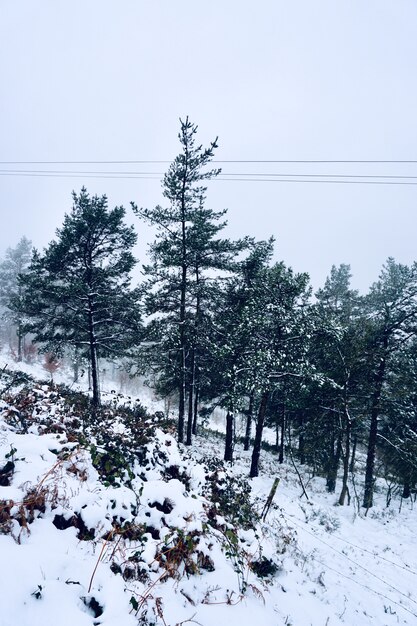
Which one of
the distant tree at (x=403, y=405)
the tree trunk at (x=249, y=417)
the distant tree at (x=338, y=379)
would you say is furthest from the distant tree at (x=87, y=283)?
the distant tree at (x=403, y=405)

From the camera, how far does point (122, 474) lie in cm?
639

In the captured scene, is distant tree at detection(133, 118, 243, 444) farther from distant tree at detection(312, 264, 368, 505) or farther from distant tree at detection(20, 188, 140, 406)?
distant tree at detection(312, 264, 368, 505)

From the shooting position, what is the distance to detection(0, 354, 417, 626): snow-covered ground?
3764 millimetres

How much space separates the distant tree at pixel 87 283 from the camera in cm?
1525

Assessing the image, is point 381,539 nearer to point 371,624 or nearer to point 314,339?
point 371,624

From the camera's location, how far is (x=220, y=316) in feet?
56.9

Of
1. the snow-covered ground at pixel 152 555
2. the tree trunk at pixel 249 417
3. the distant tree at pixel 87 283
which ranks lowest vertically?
the tree trunk at pixel 249 417

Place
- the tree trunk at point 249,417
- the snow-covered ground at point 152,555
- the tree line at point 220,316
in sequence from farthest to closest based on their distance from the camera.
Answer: the tree trunk at point 249,417
the tree line at point 220,316
the snow-covered ground at point 152,555

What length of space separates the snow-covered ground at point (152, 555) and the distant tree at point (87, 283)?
321 inches

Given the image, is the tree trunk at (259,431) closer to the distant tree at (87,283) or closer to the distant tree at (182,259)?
the distant tree at (182,259)

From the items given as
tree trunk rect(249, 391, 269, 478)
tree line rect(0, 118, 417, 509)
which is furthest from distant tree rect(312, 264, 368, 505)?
tree trunk rect(249, 391, 269, 478)

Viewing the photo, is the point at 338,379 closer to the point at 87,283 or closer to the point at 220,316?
the point at 220,316

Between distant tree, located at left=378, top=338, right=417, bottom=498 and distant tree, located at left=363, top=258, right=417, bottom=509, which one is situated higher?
distant tree, located at left=363, top=258, right=417, bottom=509

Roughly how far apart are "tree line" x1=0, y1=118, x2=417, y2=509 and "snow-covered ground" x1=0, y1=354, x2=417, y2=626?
6.48m
